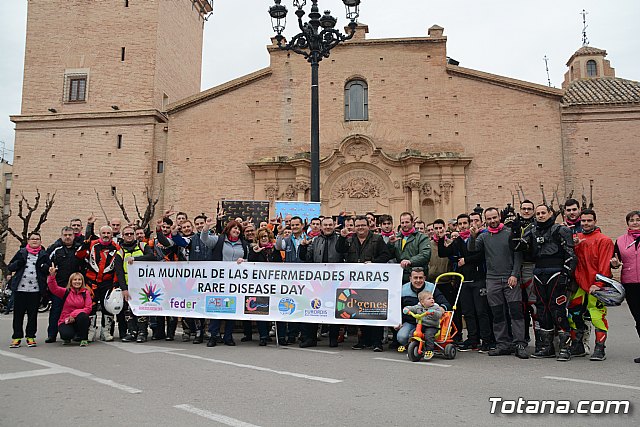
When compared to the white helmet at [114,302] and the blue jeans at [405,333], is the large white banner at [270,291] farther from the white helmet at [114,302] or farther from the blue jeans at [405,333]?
the white helmet at [114,302]

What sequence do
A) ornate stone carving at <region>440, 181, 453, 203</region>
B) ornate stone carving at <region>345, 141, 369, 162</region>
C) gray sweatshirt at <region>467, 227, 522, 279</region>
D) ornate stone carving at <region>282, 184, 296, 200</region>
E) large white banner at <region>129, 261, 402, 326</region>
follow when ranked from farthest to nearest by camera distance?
1. ornate stone carving at <region>282, 184, 296, 200</region>
2. ornate stone carving at <region>345, 141, 369, 162</region>
3. ornate stone carving at <region>440, 181, 453, 203</region>
4. large white banner at <region>129, 261, 402, 326</region>
5. gray sweatshirt at <region>467, 227, 522, 279</region>

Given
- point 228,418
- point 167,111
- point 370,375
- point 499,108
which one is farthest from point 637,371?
point 167,111

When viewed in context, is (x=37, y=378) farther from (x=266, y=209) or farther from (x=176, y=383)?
(x=266, y=209)

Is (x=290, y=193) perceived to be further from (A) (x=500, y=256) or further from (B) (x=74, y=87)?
(A) (x=500, y=256)

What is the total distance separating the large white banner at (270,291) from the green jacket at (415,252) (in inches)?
13.8

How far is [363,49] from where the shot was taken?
2522 cm

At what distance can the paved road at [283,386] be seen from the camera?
15.3 ft

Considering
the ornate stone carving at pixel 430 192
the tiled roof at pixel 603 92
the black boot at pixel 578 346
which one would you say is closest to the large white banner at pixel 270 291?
the black boot at pixel 578 346

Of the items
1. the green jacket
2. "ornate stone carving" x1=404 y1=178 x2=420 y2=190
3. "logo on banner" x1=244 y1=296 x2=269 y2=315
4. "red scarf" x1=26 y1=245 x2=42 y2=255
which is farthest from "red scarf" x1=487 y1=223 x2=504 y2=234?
"ornate stone carving" x1=404 y1=178 x2=420 y2=190

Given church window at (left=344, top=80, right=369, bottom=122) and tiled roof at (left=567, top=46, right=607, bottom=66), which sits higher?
tiled roof at (left=567, top=46, right=607, bottom=66)

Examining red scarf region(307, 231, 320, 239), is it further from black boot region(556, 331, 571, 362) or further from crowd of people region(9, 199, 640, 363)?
black boot region(556, 331, 571, 362)

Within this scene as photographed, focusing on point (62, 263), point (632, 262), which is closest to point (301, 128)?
point (62, 263)

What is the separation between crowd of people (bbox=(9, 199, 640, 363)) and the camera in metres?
7.87

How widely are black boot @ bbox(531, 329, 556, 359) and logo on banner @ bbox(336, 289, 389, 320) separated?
2319 millimetres
